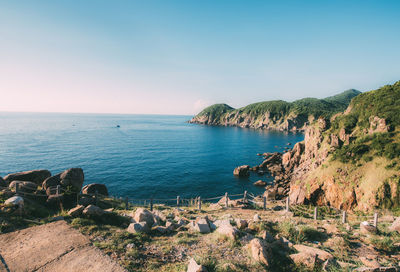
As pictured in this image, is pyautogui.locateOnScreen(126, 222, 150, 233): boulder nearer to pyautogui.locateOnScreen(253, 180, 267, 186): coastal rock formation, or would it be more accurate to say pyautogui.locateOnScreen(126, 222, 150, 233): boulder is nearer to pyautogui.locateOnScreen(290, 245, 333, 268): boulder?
pyautogui.locateOnScreen(290, 245, 333, 268): boulder

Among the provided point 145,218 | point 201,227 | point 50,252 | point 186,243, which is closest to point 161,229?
point 145,218

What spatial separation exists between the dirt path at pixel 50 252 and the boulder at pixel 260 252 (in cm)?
484

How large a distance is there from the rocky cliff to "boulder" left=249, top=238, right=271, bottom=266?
21.1 meters

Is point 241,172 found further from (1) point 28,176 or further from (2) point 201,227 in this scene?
(1) point 28,176

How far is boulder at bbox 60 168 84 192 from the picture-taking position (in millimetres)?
14492

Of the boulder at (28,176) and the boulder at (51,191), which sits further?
the boulder at (28,176)

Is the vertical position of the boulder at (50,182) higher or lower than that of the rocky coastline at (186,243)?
higher

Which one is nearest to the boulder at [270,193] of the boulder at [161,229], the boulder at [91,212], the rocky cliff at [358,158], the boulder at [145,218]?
the rocky cliff at [358,158]

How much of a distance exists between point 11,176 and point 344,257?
2577 centimetres

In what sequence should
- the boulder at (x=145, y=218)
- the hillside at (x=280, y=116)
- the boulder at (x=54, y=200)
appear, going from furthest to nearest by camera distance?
1. the hillside at (x=280, y=116)
2. the boulder at (x=54, y=200)
3. the boulder at (x=145, y=218)

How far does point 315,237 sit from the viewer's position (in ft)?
30.8

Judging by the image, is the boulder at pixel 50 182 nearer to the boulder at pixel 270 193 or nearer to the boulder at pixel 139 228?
the boulder at pixel 139 228

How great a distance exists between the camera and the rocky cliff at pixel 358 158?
21.0 metres

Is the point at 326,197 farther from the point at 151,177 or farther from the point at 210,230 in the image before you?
the point at 151,177
